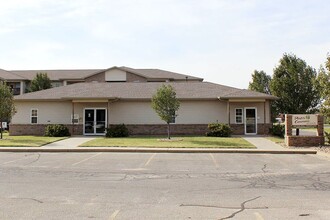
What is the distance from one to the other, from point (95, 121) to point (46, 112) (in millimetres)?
4284

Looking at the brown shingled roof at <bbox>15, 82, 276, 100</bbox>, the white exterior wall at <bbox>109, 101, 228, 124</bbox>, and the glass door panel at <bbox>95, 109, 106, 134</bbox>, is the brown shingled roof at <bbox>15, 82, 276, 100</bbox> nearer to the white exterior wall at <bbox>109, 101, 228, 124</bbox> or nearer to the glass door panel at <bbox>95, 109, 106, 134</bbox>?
the white exterior wall at <bbox>109, 101, 228, 124</bbox>

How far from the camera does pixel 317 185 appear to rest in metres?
10.1

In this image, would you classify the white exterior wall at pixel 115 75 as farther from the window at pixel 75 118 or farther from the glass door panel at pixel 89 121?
the window at pixel 75 118

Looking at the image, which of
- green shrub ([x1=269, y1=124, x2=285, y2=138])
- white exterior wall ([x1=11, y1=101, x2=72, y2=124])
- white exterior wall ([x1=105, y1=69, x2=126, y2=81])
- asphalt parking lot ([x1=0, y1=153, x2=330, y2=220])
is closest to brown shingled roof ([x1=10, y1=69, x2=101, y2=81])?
white exterior wall ([x1=105, y1=69, x2=126, y2=81])

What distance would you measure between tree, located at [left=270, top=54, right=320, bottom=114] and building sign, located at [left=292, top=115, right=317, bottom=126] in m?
16.9

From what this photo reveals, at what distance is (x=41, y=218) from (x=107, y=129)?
23.2 metres

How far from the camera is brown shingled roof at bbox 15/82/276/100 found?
31.5 meters

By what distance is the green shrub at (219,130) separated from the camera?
94.4ft

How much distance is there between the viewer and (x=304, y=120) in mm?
23172

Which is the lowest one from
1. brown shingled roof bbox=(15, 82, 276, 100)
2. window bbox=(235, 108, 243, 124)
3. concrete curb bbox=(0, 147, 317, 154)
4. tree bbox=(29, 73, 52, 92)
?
concrete curb bbox=(0, 147, 317, 154)

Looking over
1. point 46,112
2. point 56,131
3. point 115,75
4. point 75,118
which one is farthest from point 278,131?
point 115,75

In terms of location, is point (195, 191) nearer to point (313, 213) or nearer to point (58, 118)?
point (313, 213)

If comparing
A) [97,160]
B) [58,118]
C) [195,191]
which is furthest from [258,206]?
[58,118]

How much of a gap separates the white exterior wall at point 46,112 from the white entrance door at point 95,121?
5.25 feet
